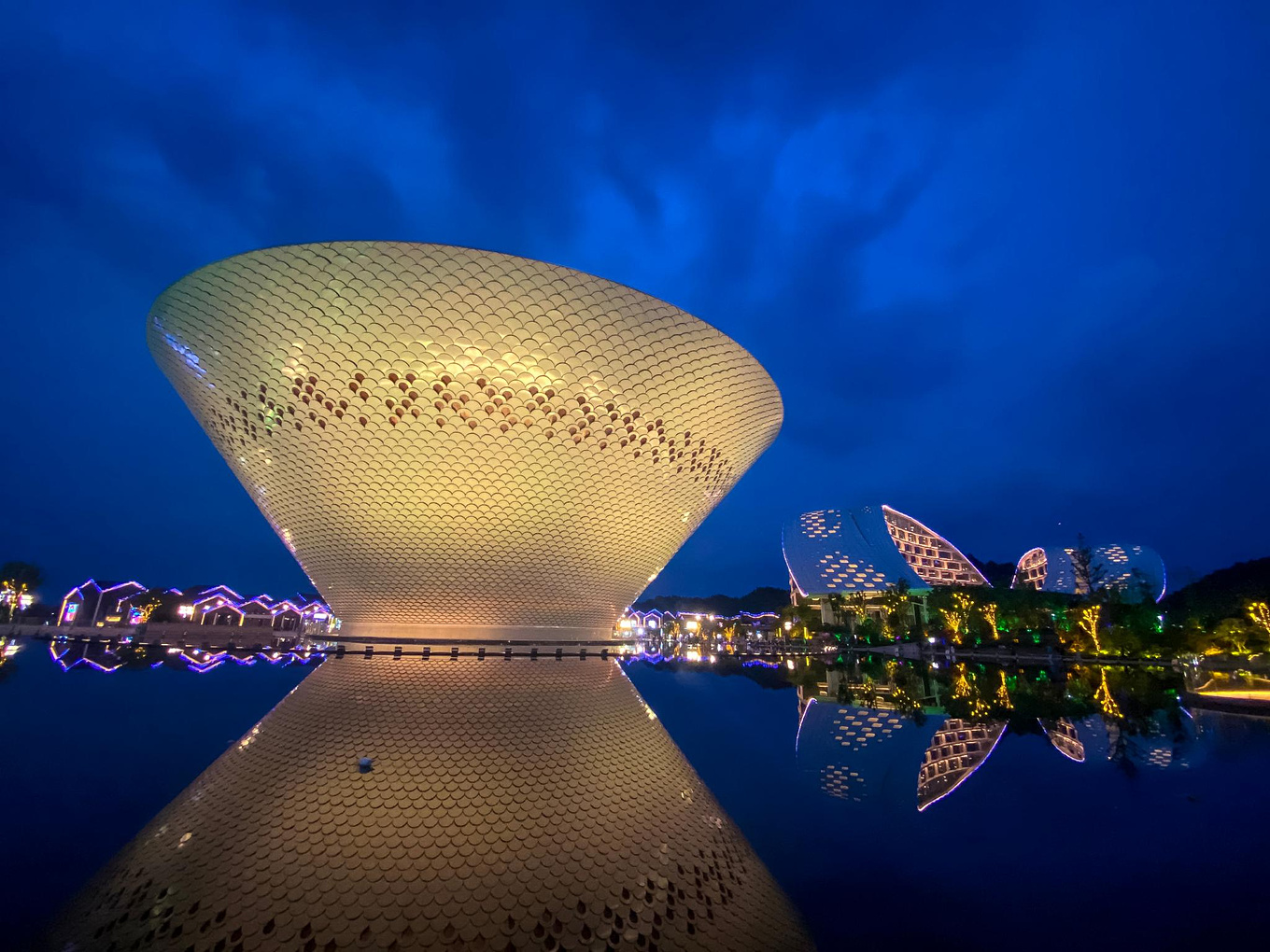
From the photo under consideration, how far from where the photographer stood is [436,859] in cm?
298

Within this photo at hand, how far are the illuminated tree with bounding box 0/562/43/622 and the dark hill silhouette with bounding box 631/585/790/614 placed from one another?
5845 centimetres

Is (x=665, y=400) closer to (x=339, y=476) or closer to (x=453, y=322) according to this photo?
(x=453, y=322)

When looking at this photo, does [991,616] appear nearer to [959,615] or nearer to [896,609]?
[959,615]

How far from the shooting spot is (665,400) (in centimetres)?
1433

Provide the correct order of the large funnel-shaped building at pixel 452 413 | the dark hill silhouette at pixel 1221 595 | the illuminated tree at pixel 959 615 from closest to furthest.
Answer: the large funnel-shaped building at pixel 452 413 < the dark hill silhouette at pixel 1221 595 < the illuminated tree at pixel 959 615

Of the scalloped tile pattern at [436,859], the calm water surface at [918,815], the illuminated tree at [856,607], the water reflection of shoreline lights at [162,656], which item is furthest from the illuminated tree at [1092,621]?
the water reflection of shoreline lights at [162,656]

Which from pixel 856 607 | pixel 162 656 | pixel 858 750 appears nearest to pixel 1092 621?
pixel 856 607

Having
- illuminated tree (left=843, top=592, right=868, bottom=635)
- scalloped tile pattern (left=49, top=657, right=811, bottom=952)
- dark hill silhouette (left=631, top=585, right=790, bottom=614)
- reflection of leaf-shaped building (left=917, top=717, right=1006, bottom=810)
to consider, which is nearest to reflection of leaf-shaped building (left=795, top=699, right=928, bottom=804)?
reflection of leaf-shaped building (left=917, top=717, right=1006, bottom=810)

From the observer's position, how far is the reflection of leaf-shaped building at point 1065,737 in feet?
18.8

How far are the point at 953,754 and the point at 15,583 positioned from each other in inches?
1611

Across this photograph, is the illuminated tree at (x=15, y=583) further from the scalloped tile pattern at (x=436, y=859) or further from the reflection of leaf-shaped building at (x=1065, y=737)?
the reflection of leaf-shaped building at (x=1065, y=737)

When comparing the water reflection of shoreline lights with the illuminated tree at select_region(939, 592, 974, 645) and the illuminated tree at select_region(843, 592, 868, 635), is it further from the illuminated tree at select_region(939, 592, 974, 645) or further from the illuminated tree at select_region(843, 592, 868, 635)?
the illuminated tree at select_region(843, 592, 868, 635)

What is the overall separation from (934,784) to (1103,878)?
5.60ft

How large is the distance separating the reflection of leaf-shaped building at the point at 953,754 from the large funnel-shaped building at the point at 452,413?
9363 mm
